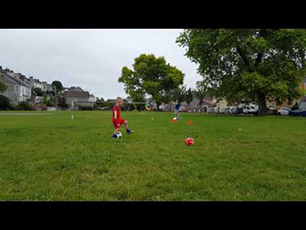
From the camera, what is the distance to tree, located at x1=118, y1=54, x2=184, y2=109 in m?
54.9

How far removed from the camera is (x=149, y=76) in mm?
56844

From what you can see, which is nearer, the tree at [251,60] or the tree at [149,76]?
the tree at [251,60]

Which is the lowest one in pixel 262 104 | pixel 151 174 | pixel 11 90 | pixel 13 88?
pixel 151 174

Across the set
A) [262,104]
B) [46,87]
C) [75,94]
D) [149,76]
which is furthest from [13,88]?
[262,104]

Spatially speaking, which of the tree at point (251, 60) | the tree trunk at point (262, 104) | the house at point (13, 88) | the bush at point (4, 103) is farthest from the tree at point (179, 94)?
the house at point (13, 88)

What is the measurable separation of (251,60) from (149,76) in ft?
112

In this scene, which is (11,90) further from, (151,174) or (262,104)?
(151,174)

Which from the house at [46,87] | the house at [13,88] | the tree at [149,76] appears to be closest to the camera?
the tree at [149,76]

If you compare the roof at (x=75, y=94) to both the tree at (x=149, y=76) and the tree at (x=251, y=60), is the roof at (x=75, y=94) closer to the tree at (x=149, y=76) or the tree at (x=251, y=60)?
the tree at (x=149, y=76)

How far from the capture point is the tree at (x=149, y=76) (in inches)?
2160

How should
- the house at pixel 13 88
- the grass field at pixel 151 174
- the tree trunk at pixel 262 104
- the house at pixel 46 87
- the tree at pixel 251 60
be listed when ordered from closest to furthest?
the grass field at pixel 151 174
the tree at pixel 251 60
the tree trunk at pixel 262 104
the house at pixel 13 88
the house at pixel 46 87

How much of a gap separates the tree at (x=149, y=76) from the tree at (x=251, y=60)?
26.9 meters
